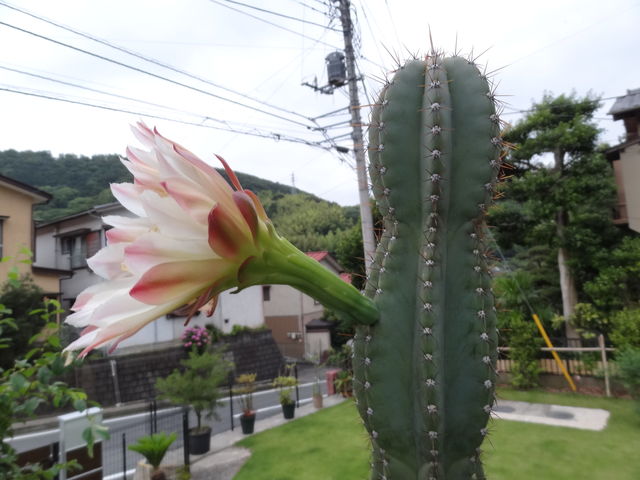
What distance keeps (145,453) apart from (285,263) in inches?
225

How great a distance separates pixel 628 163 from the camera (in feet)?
32.9

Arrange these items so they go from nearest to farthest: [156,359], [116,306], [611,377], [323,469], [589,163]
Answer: [116,306]
[323,469]
[611,377]
[589,163]
[156,359]

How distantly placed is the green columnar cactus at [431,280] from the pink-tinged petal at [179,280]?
40 centimetres

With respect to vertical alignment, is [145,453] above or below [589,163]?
below

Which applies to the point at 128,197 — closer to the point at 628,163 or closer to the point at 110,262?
the point at 110,262

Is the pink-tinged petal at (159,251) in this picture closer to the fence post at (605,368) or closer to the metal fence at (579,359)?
the metal fence at (579,359)

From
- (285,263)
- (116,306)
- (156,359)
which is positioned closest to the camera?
(116,306)

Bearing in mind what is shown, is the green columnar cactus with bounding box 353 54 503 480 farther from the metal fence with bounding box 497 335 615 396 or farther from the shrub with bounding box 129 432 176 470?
the metal fence with bounding box 497 335 615 396

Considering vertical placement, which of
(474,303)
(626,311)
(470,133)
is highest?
(470,133)

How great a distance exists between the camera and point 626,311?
7.75m

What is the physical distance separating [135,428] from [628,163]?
13778mm

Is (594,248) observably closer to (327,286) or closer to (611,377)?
(611,377)

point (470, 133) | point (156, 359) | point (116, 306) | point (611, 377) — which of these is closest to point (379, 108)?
point (470, 133)

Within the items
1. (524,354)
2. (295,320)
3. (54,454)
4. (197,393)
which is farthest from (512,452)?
(295,320)
